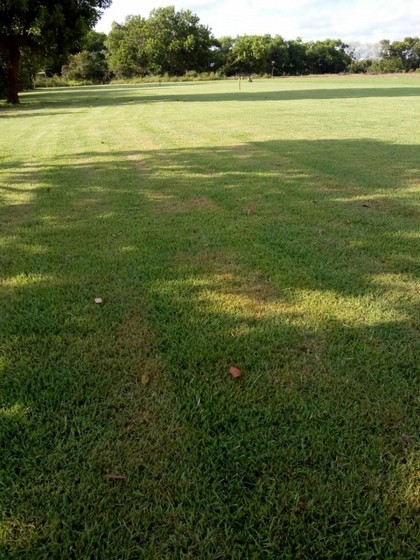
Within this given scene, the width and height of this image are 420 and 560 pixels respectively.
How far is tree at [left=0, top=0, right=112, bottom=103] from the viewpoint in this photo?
17.8m

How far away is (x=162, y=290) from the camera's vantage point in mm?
3029

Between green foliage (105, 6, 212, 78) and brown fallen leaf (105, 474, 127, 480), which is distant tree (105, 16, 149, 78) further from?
brown fallen leaf (105, 474, 127, 480)

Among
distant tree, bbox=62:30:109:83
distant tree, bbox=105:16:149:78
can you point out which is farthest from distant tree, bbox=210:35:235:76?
distant tree, bbox=62:30:109:83

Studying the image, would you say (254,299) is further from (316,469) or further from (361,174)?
(361,174)

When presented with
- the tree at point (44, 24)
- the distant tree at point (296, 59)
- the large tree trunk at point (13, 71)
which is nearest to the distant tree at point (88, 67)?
the distant tree at point (296, 59)

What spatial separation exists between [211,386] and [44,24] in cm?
2050

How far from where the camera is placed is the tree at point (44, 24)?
17812 mm

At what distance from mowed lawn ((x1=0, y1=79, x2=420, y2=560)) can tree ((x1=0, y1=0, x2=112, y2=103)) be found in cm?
1679

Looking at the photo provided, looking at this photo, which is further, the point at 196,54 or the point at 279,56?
the point at 279,56

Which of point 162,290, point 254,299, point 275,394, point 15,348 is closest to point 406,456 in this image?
point 275,394

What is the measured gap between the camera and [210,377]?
7.17ft

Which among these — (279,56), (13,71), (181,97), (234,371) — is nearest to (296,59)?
(279,56)

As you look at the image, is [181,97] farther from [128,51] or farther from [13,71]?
[128,51]

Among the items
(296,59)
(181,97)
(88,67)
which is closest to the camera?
(181,97)
